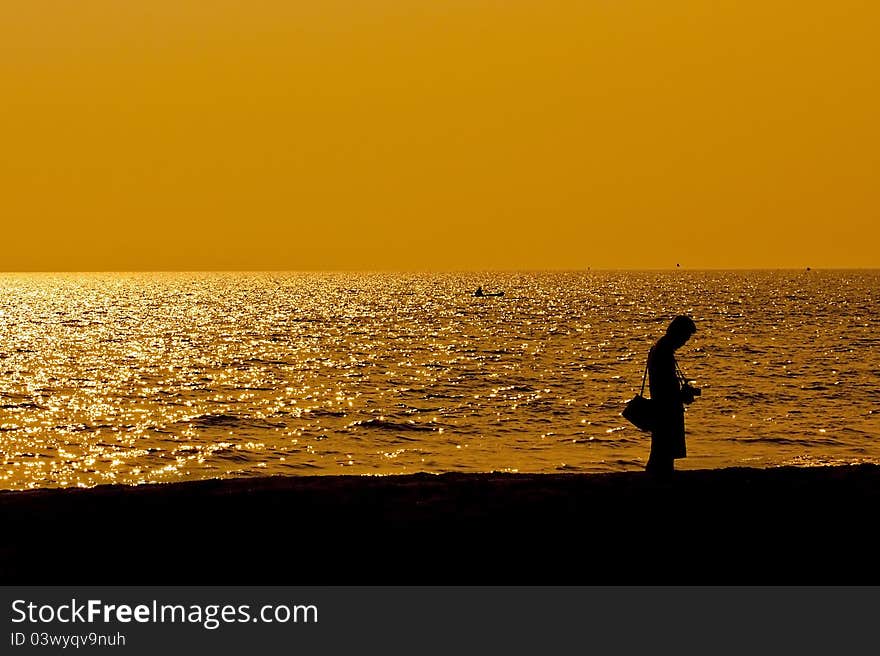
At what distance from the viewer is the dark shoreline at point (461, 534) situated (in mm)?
9219

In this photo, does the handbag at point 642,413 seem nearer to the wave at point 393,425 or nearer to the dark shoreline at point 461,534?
the dark shoreline at point 461,534

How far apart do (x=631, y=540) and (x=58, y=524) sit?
20.4 feet

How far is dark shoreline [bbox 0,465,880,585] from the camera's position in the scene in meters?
9.22

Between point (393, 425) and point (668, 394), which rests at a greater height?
point (393, 425)

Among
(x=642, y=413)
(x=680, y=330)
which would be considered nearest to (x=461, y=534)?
(x=642, y=413)

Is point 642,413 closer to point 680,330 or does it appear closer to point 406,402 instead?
point 680,330

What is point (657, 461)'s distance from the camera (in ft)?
42.0

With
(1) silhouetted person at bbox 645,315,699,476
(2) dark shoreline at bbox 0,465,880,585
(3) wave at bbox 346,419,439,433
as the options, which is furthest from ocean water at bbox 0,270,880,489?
(2) dark shoreline at bbox 0,465,880,585

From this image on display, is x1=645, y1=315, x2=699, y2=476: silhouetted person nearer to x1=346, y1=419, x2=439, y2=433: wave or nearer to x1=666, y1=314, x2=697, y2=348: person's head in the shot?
x1=666, y1=314, x2=697, y2=348: person's head

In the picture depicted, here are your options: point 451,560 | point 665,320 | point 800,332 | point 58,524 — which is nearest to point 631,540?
point 451,560

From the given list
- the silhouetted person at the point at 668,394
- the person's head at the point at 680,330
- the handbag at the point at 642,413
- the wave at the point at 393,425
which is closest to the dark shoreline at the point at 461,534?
the silhouetted person at the point at 668,394

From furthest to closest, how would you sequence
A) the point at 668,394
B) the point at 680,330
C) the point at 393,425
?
the point at 393,425 < the point at 668,394 < the point at 680,330

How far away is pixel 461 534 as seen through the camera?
1028 cm
